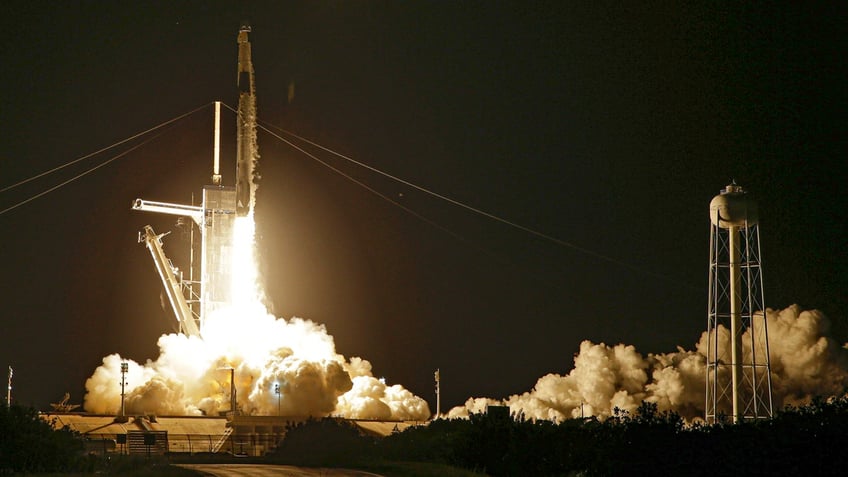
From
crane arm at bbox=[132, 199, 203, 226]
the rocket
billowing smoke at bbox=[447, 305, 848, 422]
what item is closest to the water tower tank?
billowing smoke at bbox=[447, 305, 848, 422]

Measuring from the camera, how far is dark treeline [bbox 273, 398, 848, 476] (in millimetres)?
30828

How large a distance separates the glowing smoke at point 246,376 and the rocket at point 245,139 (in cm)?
144

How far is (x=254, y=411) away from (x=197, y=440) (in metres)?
8.71

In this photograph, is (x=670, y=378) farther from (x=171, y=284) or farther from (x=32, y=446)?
(x=32, y=446)

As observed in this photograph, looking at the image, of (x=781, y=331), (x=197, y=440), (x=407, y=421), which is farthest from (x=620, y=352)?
(x=197, y=440)

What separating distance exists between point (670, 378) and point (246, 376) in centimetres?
2596

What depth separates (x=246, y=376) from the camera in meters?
71.7

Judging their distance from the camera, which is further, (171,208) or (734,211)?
(171,208)

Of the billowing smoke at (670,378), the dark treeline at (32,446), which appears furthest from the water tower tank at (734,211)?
the dark treeline at (32,446)

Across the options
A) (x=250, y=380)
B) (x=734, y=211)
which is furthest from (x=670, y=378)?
(x=250, y=380)

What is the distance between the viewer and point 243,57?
72.4 metres

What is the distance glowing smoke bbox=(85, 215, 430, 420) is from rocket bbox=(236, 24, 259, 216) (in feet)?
4.73

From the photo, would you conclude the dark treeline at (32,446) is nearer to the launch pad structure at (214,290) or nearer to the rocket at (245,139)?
the launch pad structure at (214,290)

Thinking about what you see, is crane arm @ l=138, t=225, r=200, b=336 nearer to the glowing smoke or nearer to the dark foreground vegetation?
the glowing smoke
